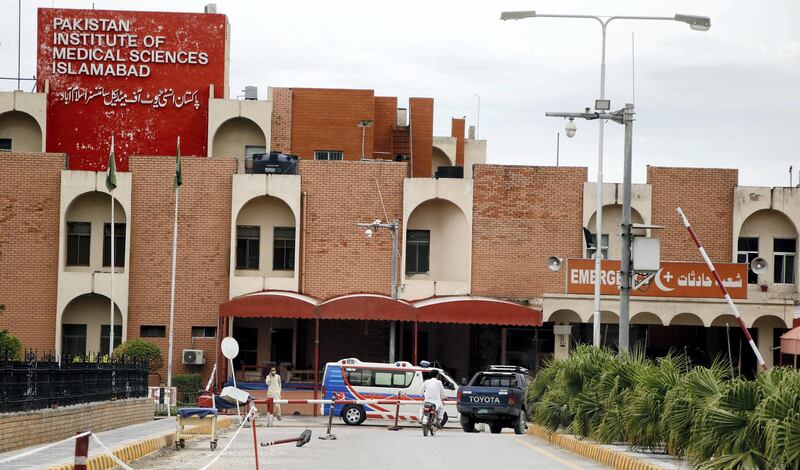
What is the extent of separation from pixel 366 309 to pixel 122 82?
17110 mm

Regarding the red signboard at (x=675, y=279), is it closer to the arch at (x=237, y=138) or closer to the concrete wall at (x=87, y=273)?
the arch at (x=237, y=138)

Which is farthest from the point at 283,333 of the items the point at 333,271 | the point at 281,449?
the point at 281,449

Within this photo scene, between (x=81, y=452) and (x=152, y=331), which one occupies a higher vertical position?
(x=81, y=452)

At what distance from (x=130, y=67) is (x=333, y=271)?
44.2 ft

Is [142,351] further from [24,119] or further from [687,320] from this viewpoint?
[687,320]

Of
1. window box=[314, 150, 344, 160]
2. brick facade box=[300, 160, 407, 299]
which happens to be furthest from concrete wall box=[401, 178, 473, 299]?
window box=[314, 150, 344, 160]

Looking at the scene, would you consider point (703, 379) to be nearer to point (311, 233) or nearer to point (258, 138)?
point (311, 233)

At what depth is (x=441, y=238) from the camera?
169 ft

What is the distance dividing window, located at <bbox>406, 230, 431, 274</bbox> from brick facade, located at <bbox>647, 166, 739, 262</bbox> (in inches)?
347

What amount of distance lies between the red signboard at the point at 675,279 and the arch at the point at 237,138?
16525mm

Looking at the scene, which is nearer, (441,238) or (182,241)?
(182,241)

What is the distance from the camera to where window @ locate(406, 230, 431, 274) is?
51.6 meters

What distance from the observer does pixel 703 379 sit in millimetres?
16531

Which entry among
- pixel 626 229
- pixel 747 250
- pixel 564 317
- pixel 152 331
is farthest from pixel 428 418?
pixel 747 250
